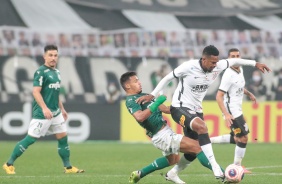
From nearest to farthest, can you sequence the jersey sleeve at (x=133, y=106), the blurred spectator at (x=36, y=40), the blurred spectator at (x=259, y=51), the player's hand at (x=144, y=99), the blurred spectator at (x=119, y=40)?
the player's hand at (x=144, y=99)
the jersey sleeve at (x=133, y=106)
the blurred spectator at (x=36, y=40)
the blurred spectator at (x=119, y=40)
the blurred spectator at (x=259, y=51)

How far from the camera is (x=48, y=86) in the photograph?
47.0 ft

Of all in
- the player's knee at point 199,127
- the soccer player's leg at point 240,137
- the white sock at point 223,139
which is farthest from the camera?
the white sock at point 223,139

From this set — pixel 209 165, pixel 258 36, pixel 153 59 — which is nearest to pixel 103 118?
pixel 153 59

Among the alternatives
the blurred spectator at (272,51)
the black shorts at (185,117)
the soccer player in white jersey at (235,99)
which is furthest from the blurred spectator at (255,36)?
the black shorts at (185,117)

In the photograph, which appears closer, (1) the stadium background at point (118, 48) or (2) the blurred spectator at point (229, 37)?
(1) the stadium background at point (118, 48)

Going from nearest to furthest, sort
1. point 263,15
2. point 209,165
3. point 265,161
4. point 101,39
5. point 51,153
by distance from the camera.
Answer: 1. point 209,165
2. point 265,161
3. point 51,153
4. point 101,39
5. point 263,15

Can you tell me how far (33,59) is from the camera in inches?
973

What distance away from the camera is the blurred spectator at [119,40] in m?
26.5

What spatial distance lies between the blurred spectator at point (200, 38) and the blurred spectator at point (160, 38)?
1094 millimetres

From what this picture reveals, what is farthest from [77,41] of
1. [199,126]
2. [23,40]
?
[199,126]

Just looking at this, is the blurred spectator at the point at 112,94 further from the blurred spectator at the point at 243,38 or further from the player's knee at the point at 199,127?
the player's knee at the point at 199,127

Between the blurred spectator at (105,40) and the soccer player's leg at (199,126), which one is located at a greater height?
the blurred spectator at (105,40)

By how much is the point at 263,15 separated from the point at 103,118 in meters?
7.86

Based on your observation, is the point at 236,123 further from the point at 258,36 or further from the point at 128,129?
the point at 258,36
